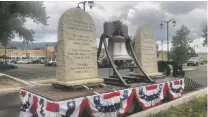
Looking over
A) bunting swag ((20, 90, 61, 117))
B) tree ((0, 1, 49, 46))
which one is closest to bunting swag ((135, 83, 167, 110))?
bunting swag ((20, 90, 61, 117))

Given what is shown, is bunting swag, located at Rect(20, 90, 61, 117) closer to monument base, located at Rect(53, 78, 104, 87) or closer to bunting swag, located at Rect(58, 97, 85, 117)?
bunting swag, located at Rect(58, 97, 85, 117)

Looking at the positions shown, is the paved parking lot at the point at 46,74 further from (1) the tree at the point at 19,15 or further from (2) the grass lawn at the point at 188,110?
(2) the grass lawn at the point at 188,110

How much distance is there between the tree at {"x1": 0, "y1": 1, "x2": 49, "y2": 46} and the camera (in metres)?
19.3

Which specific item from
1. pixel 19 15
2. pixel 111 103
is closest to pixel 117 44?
pixel 111 103

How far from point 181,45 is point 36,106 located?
20.8 m

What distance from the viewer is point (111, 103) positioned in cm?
670

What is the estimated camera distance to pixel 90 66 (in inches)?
292

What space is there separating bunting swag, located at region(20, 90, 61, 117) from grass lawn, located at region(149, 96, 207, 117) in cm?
324

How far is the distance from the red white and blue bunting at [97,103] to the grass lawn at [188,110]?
0.70m

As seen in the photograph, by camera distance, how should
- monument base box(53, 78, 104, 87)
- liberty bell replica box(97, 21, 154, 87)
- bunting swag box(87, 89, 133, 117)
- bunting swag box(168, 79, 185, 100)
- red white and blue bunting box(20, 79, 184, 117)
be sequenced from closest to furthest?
1. red white and blue bunting box(20, 79, 184, 117)
2. bunting swag box(87, 89, 133, 117)
3. monument base box(53, 78, 104, 87)
4. liberty bell replica box(97, 21, 154, 87)
5. bunting swag box(168, 79, 185, 100)

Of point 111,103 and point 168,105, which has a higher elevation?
point 111,103

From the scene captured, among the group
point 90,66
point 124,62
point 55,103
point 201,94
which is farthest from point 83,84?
point 201,94

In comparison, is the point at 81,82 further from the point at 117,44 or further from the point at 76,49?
the point at 117,44

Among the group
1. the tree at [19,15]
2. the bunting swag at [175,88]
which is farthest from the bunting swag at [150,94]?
the tree at [19,15]
